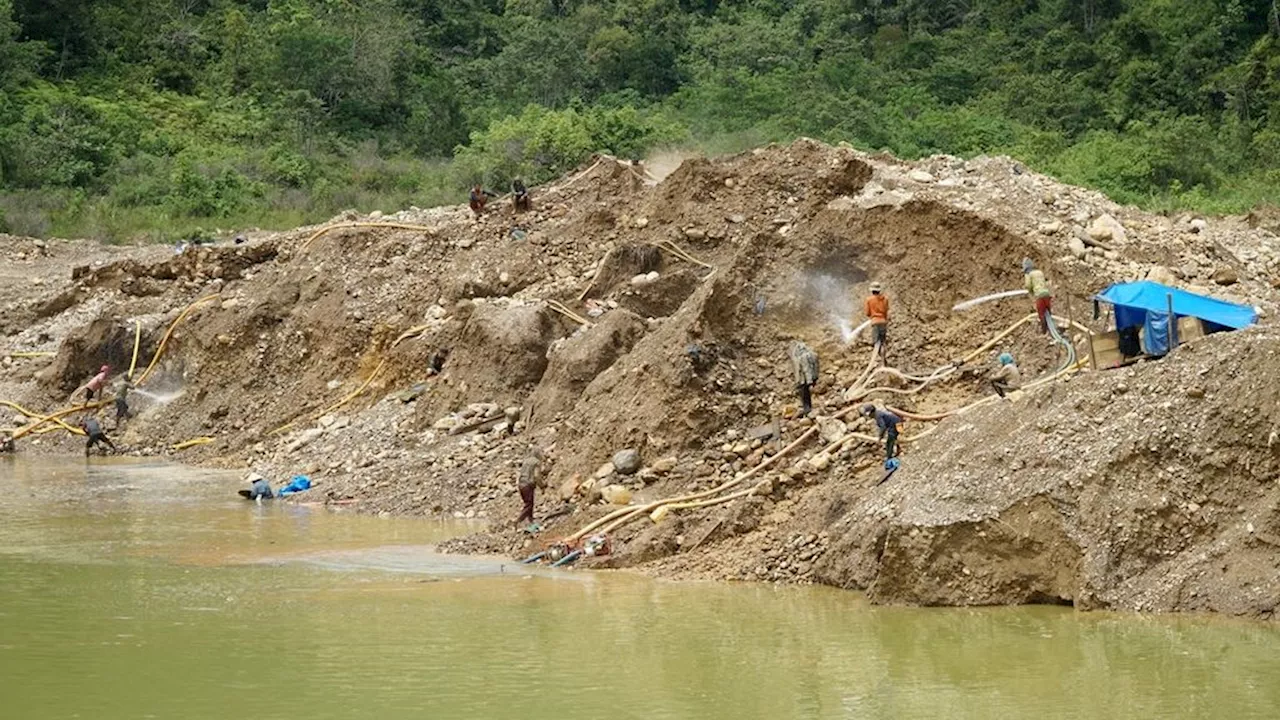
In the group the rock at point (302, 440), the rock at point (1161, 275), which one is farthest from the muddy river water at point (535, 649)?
the rock at point (1161, 275)

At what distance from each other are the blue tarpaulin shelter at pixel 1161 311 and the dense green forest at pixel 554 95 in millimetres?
17254

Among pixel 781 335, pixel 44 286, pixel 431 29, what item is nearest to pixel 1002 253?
pixel 781 335

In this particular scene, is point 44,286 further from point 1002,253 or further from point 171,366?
point 1002,253

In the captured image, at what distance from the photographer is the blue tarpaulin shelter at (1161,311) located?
53.0 ft

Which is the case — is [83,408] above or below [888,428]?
below

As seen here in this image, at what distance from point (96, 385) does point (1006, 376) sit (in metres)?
14.8

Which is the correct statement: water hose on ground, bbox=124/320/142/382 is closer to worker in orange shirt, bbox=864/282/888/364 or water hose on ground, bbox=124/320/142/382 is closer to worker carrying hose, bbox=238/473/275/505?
worker carrying hose, bbox=238/473/275/505

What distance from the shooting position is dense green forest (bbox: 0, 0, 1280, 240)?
39.8 meters

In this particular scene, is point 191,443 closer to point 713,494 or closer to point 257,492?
point 257,492

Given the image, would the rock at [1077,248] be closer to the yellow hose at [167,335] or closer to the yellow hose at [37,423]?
the yellow hose at [167,335]

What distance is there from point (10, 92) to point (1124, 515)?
37.4 metres

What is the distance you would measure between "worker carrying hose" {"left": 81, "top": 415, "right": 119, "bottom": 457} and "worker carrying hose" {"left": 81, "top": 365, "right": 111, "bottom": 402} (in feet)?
2.45

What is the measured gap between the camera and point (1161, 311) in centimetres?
1612

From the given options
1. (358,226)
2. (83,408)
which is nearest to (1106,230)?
(358,226)
